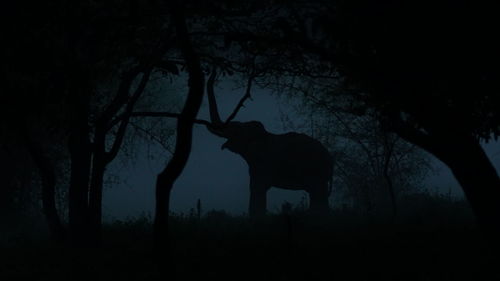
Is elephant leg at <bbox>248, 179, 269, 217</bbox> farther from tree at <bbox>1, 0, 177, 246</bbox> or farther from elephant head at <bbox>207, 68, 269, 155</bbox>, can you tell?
tree at <bbox>1, 0, 177, 246</bbox>

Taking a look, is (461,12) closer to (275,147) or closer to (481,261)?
(481,261)

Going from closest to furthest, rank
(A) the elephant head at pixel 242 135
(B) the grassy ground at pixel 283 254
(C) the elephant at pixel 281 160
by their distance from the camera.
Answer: (B) the grassy ground at pixel 283 254
(C) the elephant at pixel 281 160
(A) the elephant head at pixel 242 135

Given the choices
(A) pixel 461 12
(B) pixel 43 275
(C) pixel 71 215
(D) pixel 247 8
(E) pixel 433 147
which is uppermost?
(D) pixel 247 8

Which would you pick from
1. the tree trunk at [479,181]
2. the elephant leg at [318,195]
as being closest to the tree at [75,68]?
the tree trunk at [479,181]

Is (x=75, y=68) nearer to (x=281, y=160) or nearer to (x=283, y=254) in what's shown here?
(x=283, y=254)

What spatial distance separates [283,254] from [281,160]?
14801mm

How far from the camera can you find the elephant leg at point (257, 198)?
81.4 ft

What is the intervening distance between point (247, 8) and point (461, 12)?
6751mm

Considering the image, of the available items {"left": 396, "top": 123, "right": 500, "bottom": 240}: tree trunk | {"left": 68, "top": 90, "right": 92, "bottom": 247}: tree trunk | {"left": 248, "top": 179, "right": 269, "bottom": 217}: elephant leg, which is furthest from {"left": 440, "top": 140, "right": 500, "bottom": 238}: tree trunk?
{"left": 248, "top": 179, "right": 269, "bottom": 217}: elephant leg

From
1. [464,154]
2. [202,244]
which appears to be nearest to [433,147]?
[464,154]

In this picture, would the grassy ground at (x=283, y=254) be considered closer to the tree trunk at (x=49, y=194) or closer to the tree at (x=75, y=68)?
the tree trunk at (x=49, y=194)

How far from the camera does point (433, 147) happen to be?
31.9ft

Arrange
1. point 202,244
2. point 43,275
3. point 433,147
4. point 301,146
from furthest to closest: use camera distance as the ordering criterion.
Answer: point 301,146
point 202,244
point 43,275
point 433,147

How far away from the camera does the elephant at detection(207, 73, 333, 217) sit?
86.2ft
